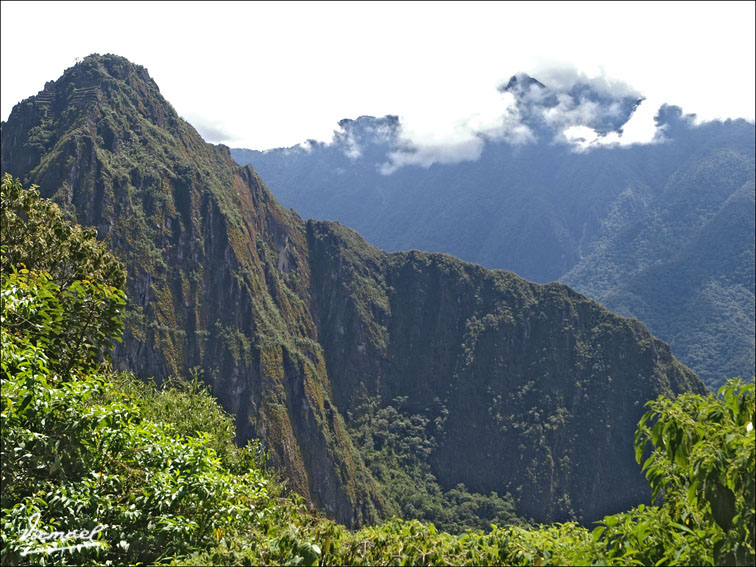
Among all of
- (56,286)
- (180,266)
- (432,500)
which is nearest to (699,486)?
(56,286)

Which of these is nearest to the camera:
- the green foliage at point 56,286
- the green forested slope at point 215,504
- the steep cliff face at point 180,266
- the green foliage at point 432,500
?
the green forested slope at point 215,504

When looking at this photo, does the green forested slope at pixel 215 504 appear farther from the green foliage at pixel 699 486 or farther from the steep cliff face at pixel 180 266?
the steep cliff face at pixel 180 266

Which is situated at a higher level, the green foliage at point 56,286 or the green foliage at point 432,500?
the green foliage at point 56,286

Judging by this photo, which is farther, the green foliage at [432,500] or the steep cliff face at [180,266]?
the green foliage at [432,500]

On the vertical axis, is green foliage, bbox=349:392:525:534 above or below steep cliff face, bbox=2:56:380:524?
below

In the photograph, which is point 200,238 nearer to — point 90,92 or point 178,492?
point 90,92

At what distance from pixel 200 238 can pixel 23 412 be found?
173636 millimetres

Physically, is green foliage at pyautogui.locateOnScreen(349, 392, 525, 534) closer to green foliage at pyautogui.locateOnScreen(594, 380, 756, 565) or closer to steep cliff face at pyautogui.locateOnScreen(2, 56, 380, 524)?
steep cliff face at pyautogui.locateOnScreen(2, 56, 380, 524)

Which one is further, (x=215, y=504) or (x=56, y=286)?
(x=56, y=286)

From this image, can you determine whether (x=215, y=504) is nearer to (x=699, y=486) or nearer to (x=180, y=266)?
(x=699, y=486)

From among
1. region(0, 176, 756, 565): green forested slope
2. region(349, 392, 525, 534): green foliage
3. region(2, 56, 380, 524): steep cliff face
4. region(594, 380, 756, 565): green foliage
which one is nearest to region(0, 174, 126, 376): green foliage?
region(0, 176, 756, 565): green forested slope

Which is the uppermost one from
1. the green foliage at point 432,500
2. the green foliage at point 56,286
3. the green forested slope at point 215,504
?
the green foliage at point 56,286

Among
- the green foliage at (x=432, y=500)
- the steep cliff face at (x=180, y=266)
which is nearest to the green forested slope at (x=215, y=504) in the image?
the steep cliff face at (x=180, y=266)

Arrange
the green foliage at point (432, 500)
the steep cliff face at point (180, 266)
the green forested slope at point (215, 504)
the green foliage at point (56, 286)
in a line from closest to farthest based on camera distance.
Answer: the green forested slope at point (215, 504) → the green foliage at point (56, 286) → the steep cliff face at point (180, 266) → the green foliage at point (432, 500)
